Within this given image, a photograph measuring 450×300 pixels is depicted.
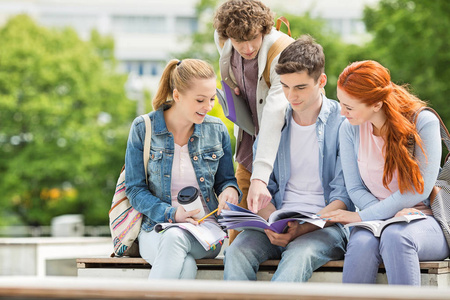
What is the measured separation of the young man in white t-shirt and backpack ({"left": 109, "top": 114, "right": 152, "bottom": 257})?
0.68 metres

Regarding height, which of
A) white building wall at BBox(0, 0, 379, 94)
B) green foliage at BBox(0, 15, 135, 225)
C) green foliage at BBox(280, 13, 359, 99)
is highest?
white building wall at BBox(0, 0, 379, 94)

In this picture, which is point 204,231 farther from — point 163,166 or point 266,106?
point 266,106

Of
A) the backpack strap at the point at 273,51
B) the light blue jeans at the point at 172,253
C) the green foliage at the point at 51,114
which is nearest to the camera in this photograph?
the light blue jeans at the point at 172,253

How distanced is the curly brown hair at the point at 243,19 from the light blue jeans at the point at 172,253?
51.3 inches

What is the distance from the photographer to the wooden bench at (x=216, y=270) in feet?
12.0

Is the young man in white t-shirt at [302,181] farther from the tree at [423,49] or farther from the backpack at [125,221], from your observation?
the tree at [423,49]

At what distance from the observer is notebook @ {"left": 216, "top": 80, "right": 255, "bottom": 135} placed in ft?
15.5

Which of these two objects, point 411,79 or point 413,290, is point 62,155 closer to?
point 411,79

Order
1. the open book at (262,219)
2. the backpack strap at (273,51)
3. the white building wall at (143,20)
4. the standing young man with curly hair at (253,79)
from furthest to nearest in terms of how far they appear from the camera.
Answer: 1. the white building wall at (143,20)
2. the backpack strap at (273,51)
3. the standing young man with curly hair at (253,79)
4. the open book at (262,219)

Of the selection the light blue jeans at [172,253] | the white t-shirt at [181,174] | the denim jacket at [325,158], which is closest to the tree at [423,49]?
the denim jacket at [325,158]

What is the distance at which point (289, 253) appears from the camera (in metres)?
3.79

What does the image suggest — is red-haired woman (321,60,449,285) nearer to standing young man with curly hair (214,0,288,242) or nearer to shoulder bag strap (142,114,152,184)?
standing young man with curly hair (214,0,288,242)

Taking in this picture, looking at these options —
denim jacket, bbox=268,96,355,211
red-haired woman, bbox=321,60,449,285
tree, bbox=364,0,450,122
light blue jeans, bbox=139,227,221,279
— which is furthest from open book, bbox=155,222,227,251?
tree, bbox=364,0,450,122

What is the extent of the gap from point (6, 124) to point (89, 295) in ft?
90.2
